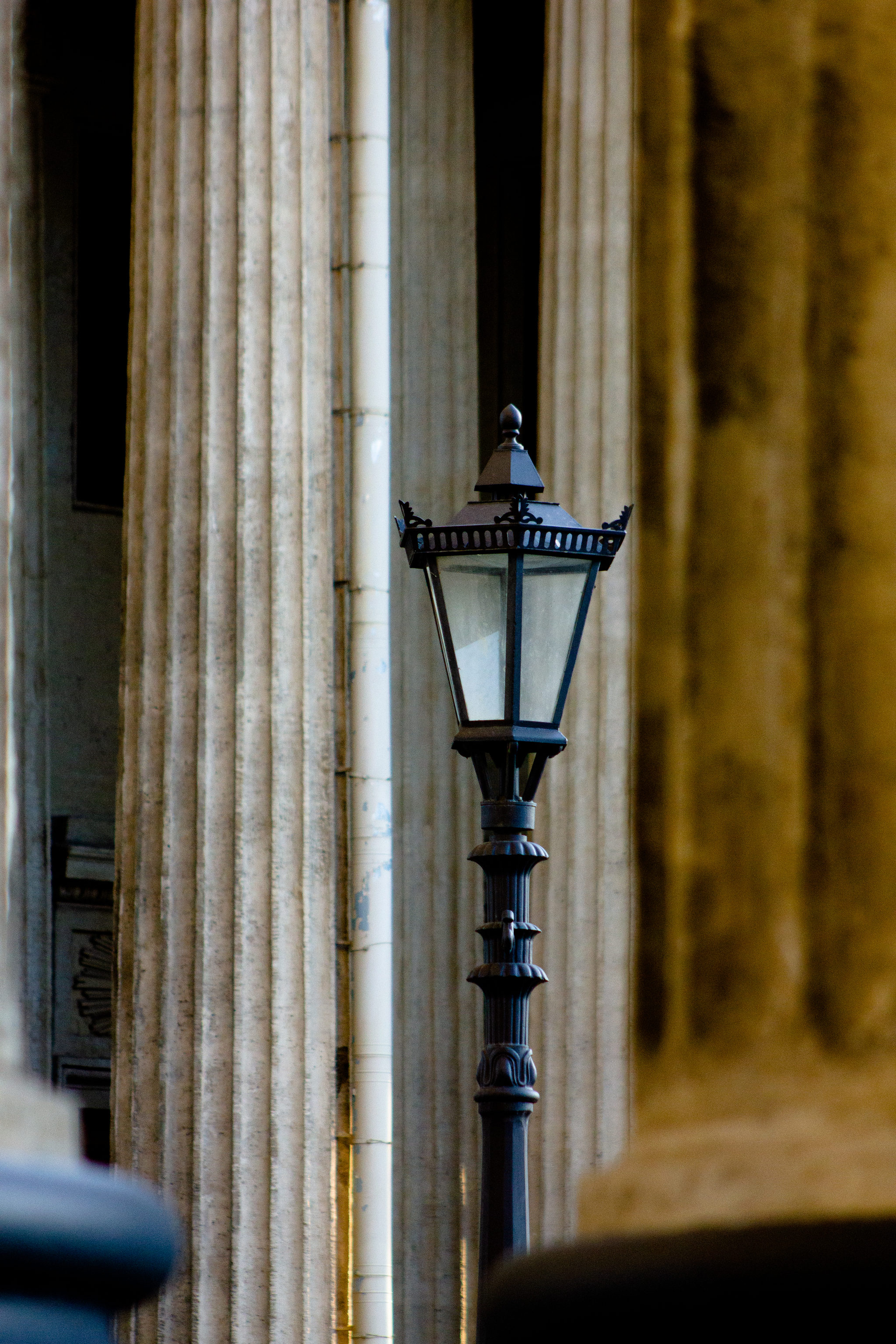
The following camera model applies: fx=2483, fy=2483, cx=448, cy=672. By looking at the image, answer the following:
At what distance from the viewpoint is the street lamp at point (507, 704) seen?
7.90 metres

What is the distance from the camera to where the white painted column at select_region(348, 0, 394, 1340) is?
14.1m

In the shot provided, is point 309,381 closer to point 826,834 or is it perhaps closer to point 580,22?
point 580,22

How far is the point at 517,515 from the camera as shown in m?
8.15

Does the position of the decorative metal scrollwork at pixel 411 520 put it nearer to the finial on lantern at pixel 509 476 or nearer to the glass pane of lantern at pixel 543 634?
the finial on lantern at pixel 509 476

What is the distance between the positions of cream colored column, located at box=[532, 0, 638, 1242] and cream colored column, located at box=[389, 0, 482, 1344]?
1.36 m

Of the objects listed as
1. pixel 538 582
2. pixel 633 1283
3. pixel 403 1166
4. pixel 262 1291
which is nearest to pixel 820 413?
pixel 633 1283

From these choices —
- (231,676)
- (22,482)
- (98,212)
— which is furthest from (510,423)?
(98,212)

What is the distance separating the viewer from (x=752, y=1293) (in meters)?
2.42

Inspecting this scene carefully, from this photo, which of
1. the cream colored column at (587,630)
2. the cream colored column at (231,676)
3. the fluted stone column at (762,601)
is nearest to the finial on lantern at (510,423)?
the cream colored column at (587,630)

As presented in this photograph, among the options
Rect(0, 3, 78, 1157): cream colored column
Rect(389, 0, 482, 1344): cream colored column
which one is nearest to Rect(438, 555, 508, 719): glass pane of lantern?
Rect(0, 3, 78, 1157): cream colored column

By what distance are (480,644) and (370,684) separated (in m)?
7.00

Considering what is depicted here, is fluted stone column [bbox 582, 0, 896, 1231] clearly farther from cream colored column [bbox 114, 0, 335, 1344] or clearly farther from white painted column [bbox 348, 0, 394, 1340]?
white painted column [bbox 348, 0, 394, 1340]

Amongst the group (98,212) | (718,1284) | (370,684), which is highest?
(98,212)

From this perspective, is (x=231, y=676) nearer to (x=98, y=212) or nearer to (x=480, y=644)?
(x=480, y=644)
